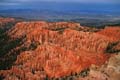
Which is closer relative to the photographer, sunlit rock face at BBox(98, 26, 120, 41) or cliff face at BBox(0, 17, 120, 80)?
cliff face at BBox(0, 17, 120, 80)

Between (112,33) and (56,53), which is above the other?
(112,33)

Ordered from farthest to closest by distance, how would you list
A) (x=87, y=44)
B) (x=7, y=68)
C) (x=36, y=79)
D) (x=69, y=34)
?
(x=69, y=34)
(x=87, y=44)
(x=7, y=68)
(x=36, y=79)

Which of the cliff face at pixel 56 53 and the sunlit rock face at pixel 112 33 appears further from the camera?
the sunlit rock face at pixel 112 33

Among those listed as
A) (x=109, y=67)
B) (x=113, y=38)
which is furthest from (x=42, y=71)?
(x=113, y=38)

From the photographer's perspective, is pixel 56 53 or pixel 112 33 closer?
pixel 56 53

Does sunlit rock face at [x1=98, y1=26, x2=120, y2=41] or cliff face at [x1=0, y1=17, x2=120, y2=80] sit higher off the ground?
sunlit rock face at [x1=98, y1=26, x2=120, y2=41]

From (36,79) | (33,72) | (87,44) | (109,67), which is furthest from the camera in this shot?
(87,44)

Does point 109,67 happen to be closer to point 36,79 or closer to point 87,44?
point 36,79

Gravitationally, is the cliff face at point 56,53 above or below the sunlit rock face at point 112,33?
below
